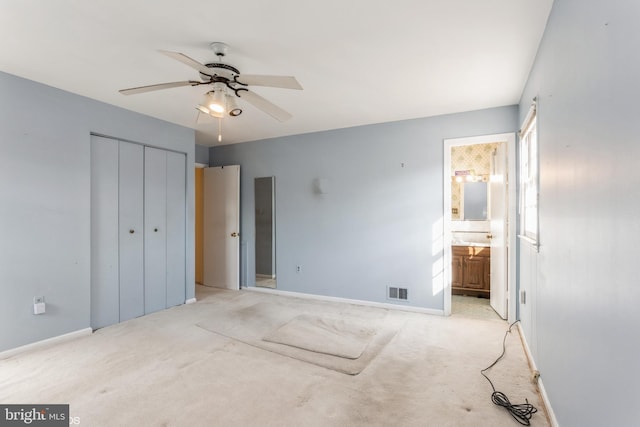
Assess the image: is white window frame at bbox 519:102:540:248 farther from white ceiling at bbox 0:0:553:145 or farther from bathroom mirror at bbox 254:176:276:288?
bathroom mirror at bbox 254:176:276:288

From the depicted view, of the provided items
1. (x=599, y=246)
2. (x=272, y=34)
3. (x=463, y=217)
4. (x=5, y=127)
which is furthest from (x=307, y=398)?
(x=463, y=217)

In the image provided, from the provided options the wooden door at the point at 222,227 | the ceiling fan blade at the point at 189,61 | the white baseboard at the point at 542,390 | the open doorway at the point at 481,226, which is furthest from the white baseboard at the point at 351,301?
the ceiling fan blade at the point at 189,61

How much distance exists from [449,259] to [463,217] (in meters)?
1.71

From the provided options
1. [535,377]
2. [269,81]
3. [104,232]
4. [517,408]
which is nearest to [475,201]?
[535,377]

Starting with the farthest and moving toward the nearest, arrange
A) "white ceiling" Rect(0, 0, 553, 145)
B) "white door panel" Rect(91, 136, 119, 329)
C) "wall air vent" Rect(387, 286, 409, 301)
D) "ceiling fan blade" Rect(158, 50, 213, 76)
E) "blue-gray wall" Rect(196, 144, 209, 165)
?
"blue-gray wall" Rect(196, 144, 209, 165), "wall air vent" Rect(387, 286, 409, 301), "white door panel" Rect(91, 136, 119, 329), "white ceiling" Rect(0, 0, 553, 145), "ceiling fan blade" Rect(158, 50, 213, 76)

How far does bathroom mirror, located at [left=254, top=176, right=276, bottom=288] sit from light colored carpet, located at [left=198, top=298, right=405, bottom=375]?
0.71 meters

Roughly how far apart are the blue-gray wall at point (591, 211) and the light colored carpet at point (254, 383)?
2.06 feet

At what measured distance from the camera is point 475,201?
17.2 feet

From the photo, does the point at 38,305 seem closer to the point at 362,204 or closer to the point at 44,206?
the point at 44,206

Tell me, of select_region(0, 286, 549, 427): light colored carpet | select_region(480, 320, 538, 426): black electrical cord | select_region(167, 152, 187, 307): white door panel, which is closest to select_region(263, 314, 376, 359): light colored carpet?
select_region(0, 286, 549, 427): light colored carpet

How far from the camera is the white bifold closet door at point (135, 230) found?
3.51m

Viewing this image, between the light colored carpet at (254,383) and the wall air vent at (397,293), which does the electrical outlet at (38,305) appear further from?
the wall air vent at (397,293)

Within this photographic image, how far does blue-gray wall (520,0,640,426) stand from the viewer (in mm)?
946

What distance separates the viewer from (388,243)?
14.0 feet
